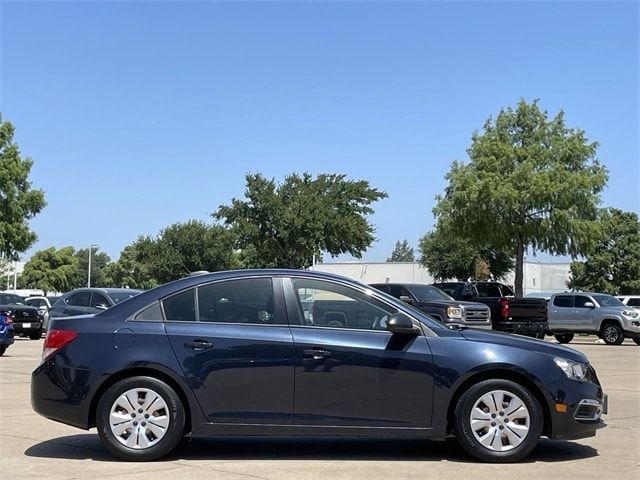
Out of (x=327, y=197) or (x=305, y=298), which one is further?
→ (x=327, y=197)

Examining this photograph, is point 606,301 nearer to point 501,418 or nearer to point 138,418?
point 501,418

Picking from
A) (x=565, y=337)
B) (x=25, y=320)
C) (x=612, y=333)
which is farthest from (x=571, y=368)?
(x=565, y=337)

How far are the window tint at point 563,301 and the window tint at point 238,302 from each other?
2420 centimetres

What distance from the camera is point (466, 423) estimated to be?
275 inches

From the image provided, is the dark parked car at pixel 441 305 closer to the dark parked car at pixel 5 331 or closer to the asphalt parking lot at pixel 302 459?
the dark parked car at pixel 5 331

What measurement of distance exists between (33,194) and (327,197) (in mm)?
18509

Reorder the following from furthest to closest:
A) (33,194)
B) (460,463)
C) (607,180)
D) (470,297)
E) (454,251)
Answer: (454,251) < (33,194) < (607,180) < (470,297) < (460,463)

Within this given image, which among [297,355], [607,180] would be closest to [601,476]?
[297,355]

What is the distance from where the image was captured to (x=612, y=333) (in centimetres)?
2862

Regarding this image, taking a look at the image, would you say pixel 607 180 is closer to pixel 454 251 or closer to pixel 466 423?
pixel 454 251

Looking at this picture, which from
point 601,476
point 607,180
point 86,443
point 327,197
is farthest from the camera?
point 327,197

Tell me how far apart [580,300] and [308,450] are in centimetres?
2376

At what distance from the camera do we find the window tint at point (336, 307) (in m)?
7.21

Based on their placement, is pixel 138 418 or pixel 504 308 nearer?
pixel 138 418
